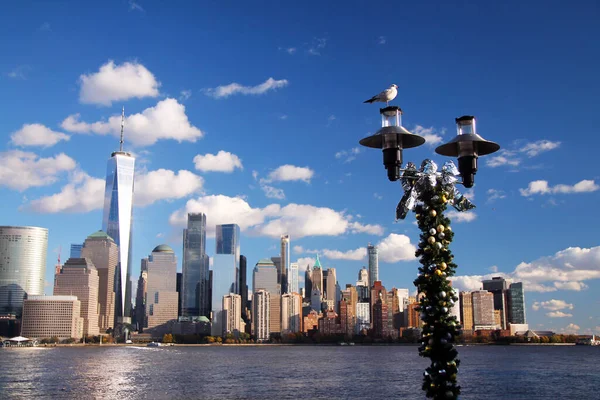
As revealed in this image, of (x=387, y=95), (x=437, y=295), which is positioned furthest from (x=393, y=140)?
(x=437, y=295)

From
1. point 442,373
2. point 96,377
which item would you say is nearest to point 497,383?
point 96,377

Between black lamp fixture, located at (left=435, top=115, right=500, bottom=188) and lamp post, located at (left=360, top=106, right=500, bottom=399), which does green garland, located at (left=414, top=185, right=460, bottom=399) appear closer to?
lamp post, located at (left=360, top=106, right=500, bottom=399)

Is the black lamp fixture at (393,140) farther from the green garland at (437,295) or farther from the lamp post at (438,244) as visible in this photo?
the green garland at (437,295)

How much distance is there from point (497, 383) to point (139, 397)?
4546 centimetres

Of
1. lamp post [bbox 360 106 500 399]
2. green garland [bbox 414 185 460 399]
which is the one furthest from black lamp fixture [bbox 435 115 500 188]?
green garland [bbox 414 185 460 399]

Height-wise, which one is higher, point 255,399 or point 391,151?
point 391,151

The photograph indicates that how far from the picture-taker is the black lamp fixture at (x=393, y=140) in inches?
462

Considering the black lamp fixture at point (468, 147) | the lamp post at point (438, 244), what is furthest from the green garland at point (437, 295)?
the black lamp fixture at point (468, 147)

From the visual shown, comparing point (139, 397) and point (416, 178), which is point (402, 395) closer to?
point (139, 397)

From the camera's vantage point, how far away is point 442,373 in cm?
1294

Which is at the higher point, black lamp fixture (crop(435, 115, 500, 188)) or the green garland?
black lamp fixture (crop(435, 115, 500, 188))

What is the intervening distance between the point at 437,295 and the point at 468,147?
3198 mm

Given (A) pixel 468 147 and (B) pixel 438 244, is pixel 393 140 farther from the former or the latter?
(B) pixel 438 244

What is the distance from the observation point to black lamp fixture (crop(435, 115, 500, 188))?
12.0m
